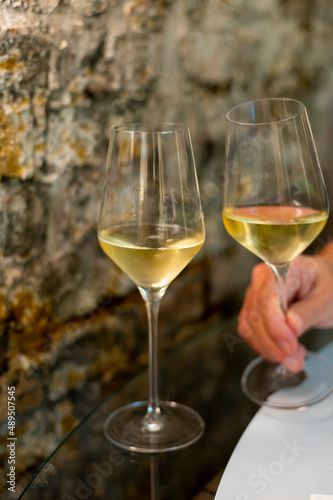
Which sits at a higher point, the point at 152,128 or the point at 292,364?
the point at 152,128

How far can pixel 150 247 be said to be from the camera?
2.11ft

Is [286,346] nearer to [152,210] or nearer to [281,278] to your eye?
[281,278]

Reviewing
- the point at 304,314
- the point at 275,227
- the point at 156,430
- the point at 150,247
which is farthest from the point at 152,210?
the point at 304,314

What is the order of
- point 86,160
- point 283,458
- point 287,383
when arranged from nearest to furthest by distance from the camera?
point 283,458 < point 287,383 < point 86,160

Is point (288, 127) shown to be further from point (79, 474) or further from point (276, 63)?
point (276, 63)

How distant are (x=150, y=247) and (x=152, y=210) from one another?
0.15 feet

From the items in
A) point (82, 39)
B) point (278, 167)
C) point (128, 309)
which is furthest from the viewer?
point (128, 309)

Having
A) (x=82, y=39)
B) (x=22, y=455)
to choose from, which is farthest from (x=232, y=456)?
(x=82, y=39)

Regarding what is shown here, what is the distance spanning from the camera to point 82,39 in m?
0.97

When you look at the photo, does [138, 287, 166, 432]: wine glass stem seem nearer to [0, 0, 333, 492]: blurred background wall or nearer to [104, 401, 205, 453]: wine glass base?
[104, 401, 205, 453]: wine glass base

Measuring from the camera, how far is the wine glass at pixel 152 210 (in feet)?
2.10

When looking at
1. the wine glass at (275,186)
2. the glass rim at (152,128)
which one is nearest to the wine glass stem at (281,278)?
the wine glass at (275,186)

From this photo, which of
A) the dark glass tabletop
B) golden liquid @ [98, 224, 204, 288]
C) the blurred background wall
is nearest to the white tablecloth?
the dark glass tabletop

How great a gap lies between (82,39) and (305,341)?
0.69 metres
